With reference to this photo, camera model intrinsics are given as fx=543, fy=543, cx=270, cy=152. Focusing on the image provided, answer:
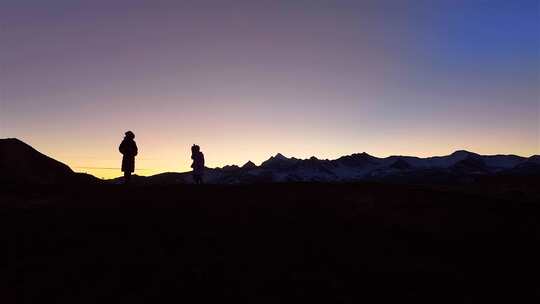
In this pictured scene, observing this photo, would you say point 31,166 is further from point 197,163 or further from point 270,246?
point 270,246

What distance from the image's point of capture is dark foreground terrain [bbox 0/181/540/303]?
15.1 metres

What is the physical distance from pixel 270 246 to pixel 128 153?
1312 centimetres

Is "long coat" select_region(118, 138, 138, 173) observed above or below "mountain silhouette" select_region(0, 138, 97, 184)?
below

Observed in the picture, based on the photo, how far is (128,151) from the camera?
28.3 m

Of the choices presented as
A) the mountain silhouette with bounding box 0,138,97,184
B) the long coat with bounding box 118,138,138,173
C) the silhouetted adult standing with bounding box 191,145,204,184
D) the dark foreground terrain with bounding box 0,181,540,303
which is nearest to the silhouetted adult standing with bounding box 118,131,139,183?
the long coat with bounding box 118,138,138,173

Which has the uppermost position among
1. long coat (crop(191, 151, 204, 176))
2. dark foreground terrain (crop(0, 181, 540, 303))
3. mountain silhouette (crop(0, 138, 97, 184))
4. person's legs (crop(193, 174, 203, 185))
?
mountain silhouette (crop(0, 138, 97, 184))

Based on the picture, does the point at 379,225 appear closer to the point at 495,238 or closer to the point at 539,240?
the point at 495,238

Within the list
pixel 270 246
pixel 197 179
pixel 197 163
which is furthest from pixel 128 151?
pixel 270 246

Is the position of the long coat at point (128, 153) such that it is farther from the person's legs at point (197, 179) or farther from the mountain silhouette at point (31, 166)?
the mountain silhouette at point (31, 166)

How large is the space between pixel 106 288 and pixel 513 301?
444 inches

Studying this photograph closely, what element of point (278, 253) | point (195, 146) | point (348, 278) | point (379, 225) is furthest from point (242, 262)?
point (195, 146)

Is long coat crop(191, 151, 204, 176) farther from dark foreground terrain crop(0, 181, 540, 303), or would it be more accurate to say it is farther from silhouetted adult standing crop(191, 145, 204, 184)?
dark foreground terrain crop(0, 181, 540, 303)

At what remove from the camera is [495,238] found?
63.5 ft

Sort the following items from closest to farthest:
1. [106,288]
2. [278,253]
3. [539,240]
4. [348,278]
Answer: [106,288]
[348,278]
[278,253]
[539,240]
